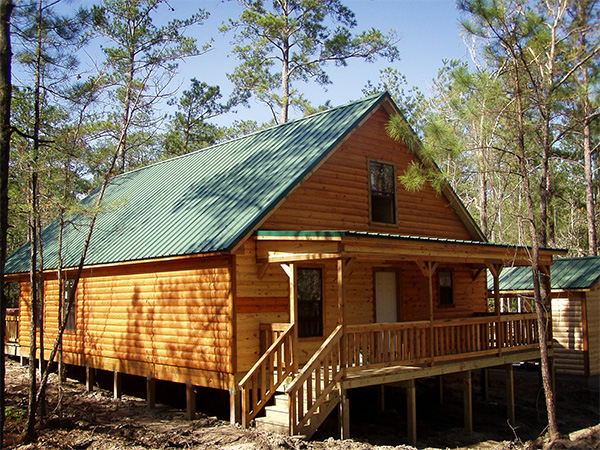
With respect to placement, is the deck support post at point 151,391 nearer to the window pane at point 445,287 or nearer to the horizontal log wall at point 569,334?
the window pane at point 445,287

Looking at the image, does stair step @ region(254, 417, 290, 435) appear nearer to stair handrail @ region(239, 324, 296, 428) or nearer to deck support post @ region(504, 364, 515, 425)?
stair handrail @ region(239, 324, 296, 428)

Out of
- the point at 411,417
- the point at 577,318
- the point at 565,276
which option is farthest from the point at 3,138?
the point at 577,318

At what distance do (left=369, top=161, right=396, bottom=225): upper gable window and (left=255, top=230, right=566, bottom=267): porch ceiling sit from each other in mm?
2846

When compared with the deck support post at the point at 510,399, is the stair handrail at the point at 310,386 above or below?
above

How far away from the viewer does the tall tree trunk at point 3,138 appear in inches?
412

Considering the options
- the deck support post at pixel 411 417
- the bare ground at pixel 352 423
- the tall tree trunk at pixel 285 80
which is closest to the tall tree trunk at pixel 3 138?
the bare ground at pixel 352 423

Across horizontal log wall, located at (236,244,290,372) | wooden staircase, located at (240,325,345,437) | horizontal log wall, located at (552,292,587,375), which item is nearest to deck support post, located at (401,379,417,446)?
wooden staircase, located at (240,325,345,437)

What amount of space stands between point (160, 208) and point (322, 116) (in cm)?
503

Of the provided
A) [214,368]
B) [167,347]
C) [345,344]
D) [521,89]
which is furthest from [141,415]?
[521,89]

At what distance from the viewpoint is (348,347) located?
39.2ft

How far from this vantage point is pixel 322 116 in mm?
17094

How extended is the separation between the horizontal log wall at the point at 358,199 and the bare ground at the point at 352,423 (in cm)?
437

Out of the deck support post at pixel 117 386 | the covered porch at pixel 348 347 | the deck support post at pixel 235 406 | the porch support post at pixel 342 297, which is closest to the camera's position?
the covered porch at pixel 348 347

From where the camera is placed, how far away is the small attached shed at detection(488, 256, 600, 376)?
20.1 metres
